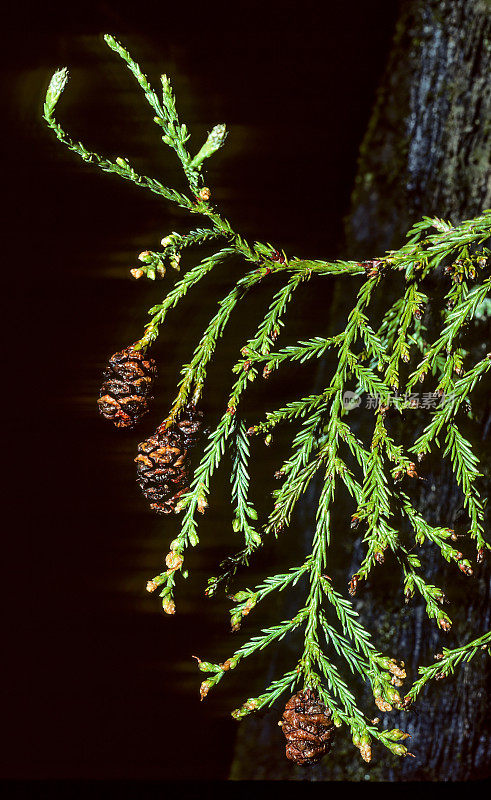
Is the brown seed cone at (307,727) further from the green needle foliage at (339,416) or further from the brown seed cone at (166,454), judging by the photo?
the brown seed cone at (166,454)

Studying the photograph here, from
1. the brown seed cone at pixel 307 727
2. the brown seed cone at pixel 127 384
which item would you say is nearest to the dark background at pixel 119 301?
the brown seed cone at pixel 127 384

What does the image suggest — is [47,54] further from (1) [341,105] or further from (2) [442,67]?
(2) [442,67]

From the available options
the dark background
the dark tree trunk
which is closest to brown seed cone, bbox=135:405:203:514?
the dark background

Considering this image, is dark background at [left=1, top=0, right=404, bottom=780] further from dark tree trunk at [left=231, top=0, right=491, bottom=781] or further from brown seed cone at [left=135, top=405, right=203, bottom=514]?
Result: brown seed cone at [left=135, top=405, right=203, bottom=514]

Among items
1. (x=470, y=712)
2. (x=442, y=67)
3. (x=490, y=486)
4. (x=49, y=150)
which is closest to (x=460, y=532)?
(x=490, y=486)

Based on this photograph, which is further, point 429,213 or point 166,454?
point 429,213

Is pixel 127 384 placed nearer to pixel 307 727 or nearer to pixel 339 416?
pixel 339 416

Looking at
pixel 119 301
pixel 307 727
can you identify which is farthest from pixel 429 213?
pixel 307 727
